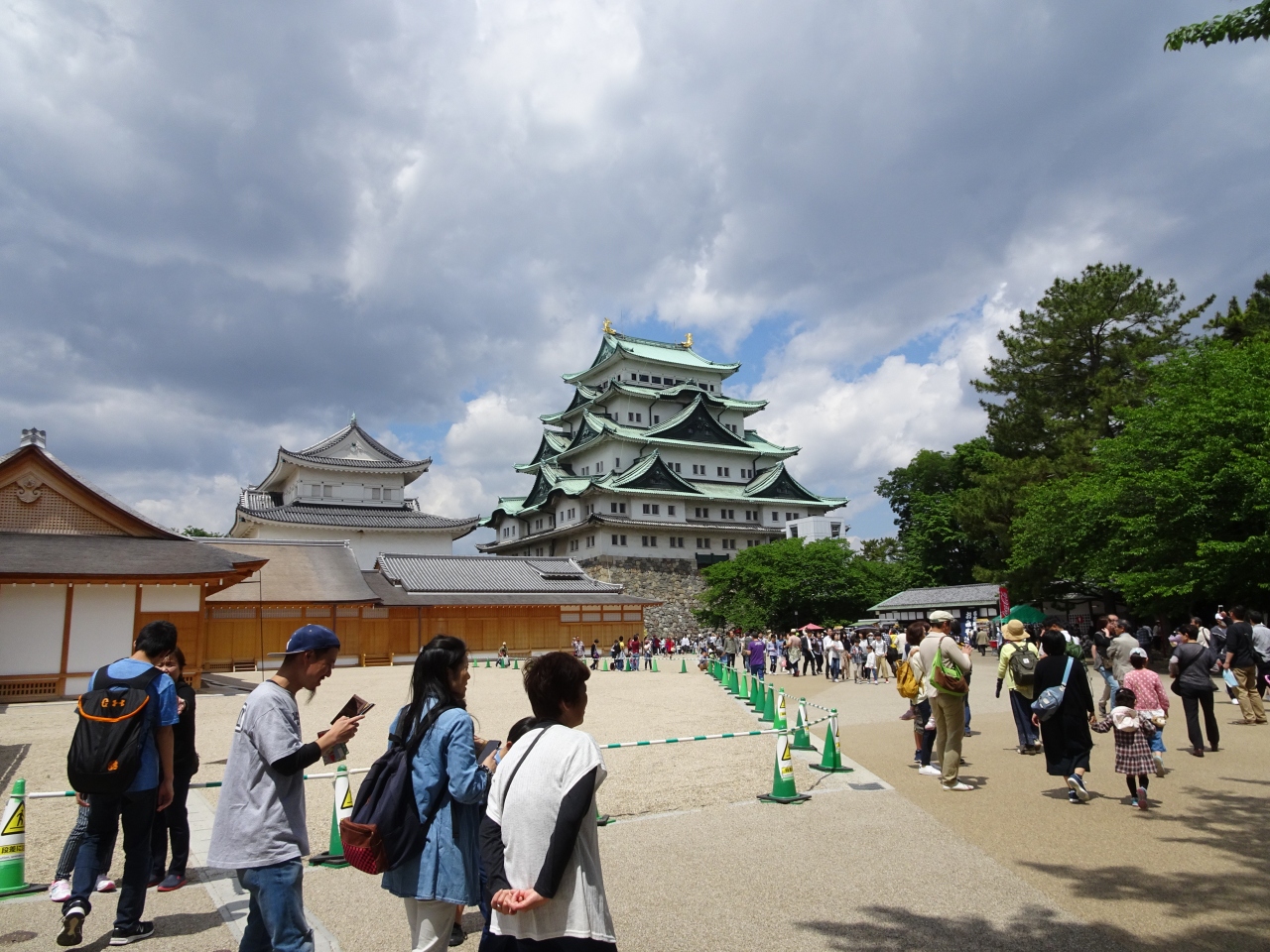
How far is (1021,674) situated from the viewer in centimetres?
882

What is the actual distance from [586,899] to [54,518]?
23492mm

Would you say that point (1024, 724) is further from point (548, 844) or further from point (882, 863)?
point (548, 844)

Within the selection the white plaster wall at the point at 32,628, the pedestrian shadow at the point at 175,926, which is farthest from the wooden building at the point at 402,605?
the pedestrian shadow at the point at 175,926

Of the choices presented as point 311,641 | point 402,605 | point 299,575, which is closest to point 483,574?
point 402,605

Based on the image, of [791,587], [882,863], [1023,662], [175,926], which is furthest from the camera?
[791,587]

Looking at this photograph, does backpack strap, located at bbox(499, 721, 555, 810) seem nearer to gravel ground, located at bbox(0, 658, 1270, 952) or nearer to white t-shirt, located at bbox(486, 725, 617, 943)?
white t-shirt, located at bbox(486, 725, 617, 943)

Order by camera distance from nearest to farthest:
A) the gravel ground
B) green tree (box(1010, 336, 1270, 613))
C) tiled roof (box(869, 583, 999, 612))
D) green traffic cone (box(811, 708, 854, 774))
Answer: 1. the gravel ground
2. green traffic cone (box(811, 708, 854, 774))
3. green tree (box(1010, 336, 1270, 613))
4. tiled roof (box(869, 583, 999, 612))

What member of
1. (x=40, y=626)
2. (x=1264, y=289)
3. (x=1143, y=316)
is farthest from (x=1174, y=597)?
(x=40, y=626)

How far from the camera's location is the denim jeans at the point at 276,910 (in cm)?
335

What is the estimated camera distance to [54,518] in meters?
20.9

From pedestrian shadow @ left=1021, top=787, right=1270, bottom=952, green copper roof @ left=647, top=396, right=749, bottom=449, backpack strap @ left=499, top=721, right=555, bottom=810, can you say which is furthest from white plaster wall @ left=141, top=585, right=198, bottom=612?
green copper roof @ left=647, top=396, right=749, bottom=449

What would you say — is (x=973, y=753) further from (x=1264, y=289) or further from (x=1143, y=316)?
(x=1264, y=289)

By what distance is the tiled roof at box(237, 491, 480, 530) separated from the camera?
146ft

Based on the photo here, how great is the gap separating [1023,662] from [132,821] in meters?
8.17
